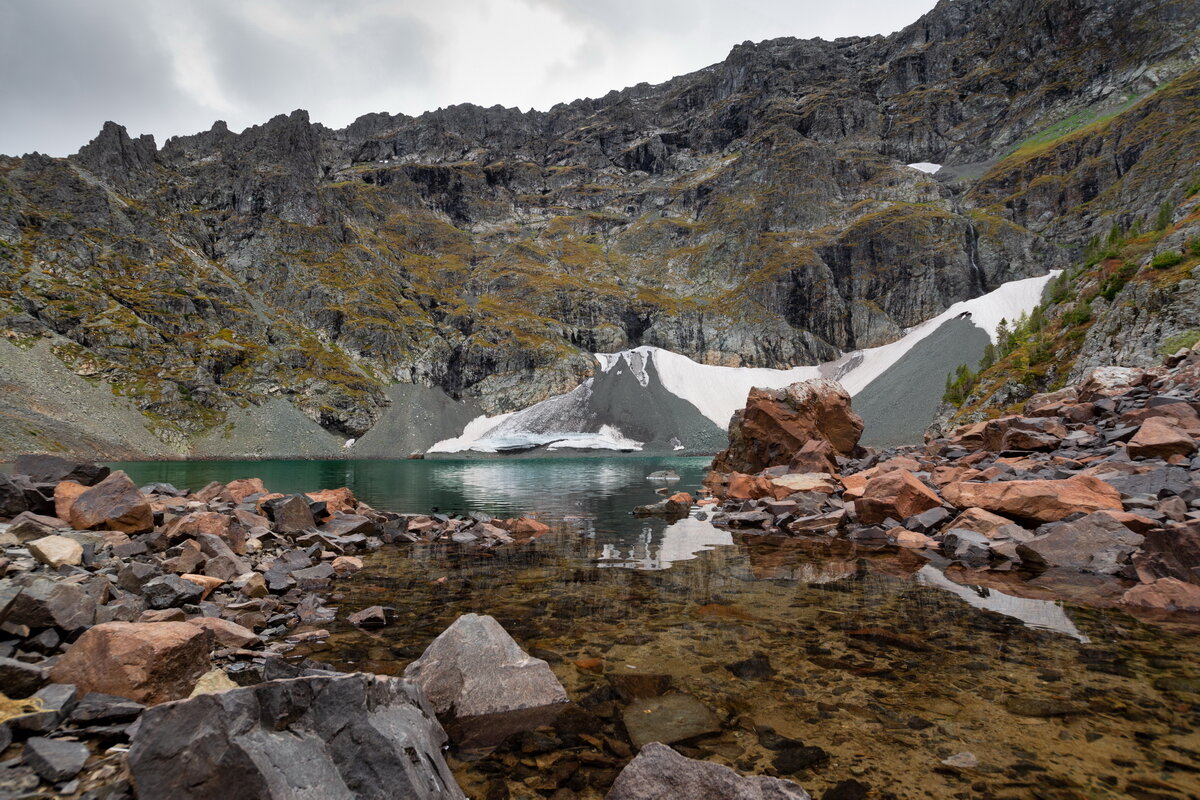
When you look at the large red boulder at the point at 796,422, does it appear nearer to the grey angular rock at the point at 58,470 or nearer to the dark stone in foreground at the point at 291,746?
the grey angular rock at the point at 58,470

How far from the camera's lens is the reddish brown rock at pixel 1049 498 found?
42.7ft

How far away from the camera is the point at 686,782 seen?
13.1ft

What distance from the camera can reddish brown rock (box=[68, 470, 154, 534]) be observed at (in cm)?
1223

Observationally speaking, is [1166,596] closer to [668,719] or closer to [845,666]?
[845,666]

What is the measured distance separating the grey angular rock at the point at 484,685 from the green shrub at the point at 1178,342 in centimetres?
3580

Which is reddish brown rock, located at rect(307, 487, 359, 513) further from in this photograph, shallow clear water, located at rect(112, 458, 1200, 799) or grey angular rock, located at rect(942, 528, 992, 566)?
grey angular rock, located at rect(942, 528, 992, 566)

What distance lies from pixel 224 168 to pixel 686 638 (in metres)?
234

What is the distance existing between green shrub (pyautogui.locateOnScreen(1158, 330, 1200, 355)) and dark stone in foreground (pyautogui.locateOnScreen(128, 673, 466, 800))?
123ft

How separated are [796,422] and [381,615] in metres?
38.5

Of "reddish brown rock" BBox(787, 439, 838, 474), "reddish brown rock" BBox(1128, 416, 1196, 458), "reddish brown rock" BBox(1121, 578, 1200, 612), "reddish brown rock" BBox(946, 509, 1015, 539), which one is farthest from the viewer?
"reddish brown rock" BBox(787, 439, 838, 474)

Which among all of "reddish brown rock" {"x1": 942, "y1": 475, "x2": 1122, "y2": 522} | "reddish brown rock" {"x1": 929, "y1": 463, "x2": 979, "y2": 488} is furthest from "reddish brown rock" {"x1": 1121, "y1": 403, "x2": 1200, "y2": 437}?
"reddish brown rock" {"x1": 929, "y1": 463, "x2": 979, "y2": 488}

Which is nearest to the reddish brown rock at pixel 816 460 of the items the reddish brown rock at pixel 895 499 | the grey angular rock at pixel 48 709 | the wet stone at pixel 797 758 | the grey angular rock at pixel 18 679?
the reddish brown rock at pixel 895 499

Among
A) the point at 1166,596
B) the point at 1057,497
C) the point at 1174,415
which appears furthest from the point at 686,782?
the point at 1174,415

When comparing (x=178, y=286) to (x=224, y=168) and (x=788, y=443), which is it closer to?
(x=224, y=168)
